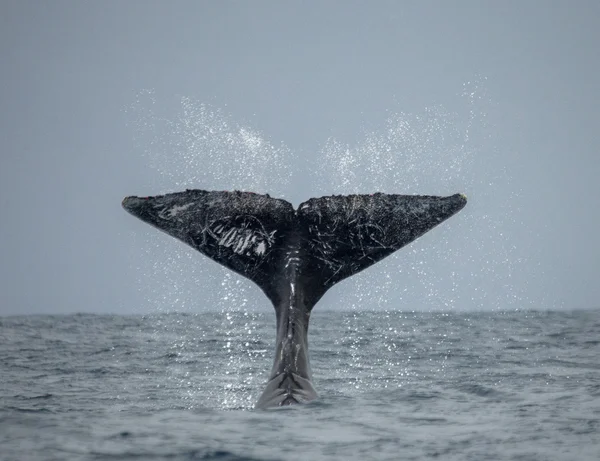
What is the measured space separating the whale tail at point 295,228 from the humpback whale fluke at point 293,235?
0.04 feet

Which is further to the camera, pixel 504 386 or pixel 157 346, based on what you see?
pixel 157 346

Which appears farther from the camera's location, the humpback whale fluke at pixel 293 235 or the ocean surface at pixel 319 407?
the humpback whale fluke at pixel 293 235

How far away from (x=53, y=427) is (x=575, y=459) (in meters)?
5.00

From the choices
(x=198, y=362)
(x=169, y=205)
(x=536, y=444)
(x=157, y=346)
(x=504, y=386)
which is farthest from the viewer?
(x=157, y=346)

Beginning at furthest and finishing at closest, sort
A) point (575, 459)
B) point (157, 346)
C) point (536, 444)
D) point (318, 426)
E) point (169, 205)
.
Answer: point (157, 346) < point (169, 205) < point (318, 426) < point (536, 444) < point (575, 459)

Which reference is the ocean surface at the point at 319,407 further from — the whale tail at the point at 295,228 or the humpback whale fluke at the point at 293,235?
the whale tail at the point at 295,228

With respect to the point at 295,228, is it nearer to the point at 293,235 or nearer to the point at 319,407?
the point at 293,235

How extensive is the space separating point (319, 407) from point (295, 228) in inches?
86.6

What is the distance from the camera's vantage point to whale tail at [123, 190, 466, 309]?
9.95 meters

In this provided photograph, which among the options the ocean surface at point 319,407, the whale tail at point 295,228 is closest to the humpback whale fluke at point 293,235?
the whale tail at point 295,228

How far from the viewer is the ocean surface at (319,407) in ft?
25.3

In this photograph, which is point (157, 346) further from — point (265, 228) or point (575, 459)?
point (575, 459)

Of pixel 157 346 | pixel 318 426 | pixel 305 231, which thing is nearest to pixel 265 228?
pixel 305 231

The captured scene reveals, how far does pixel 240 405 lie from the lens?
10.5 m
